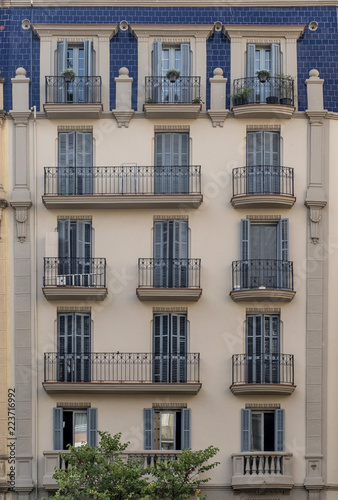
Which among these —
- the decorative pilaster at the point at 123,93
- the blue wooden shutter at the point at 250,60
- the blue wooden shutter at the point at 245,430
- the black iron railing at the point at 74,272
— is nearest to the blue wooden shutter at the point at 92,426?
the black iron railing at the point at 74,272

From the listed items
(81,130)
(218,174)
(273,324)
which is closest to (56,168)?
(81,130)

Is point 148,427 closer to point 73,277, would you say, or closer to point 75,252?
point 73,277

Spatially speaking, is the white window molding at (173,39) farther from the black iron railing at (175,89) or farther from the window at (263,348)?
the window at (263,348)

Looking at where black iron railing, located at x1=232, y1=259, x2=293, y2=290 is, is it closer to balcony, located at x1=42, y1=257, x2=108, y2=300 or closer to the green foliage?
balcony, located at x1=42, y1=257, x2=108, y2=300

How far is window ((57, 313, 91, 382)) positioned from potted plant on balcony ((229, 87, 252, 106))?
9471mm

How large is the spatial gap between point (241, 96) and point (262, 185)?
3.40 meters

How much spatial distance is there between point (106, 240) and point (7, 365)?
5.74 meters

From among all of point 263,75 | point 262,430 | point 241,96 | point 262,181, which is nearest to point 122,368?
point 262,430

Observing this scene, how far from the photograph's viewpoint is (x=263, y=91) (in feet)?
179

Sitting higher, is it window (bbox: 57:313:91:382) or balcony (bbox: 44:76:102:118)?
balcony (bbox: 44:76:102:118)

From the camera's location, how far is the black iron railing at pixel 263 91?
2130 inches

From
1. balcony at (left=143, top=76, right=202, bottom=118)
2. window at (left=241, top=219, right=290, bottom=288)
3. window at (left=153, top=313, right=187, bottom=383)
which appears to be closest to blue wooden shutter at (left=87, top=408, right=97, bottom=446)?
window at (left=153, top=313, right=187, bottom=383)

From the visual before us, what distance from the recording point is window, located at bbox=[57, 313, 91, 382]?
5288cm

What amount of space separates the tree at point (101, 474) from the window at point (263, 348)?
5.68 metres
